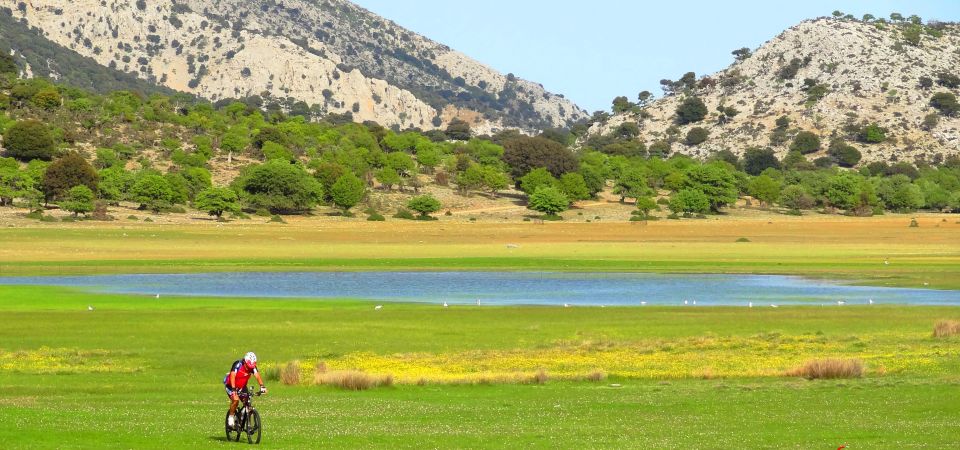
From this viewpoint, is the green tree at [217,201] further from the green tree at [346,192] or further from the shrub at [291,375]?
the shrub at [291,375]

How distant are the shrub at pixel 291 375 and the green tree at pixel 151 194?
99.4 m

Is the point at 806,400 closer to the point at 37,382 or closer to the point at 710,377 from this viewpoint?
the point at 710,377

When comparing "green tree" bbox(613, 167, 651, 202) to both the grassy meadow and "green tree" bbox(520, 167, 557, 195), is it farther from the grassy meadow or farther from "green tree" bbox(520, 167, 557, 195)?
the grassy meadow

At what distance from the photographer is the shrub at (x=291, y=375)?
3456 centimetres

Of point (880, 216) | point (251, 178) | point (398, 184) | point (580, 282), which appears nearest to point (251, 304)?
point (580, 282)

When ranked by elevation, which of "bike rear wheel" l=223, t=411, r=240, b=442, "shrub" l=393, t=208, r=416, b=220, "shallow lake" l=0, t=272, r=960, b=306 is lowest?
"shallow lake" l=0, t=272, r=960, b=306

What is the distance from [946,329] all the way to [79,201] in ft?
307

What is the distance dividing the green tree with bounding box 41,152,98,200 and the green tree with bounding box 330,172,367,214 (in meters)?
25.4

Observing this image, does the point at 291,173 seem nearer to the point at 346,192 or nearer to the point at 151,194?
the point at 346,192

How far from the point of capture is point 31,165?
137125 mm

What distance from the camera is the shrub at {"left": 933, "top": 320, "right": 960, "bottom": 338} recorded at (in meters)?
44.3

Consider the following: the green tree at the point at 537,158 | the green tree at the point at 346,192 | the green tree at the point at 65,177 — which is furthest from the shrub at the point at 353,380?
the green tree at the point at 537,158

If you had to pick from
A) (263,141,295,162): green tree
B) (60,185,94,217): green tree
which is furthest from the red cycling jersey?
(263,141,295,162): green tree

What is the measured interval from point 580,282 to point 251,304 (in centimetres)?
2178
